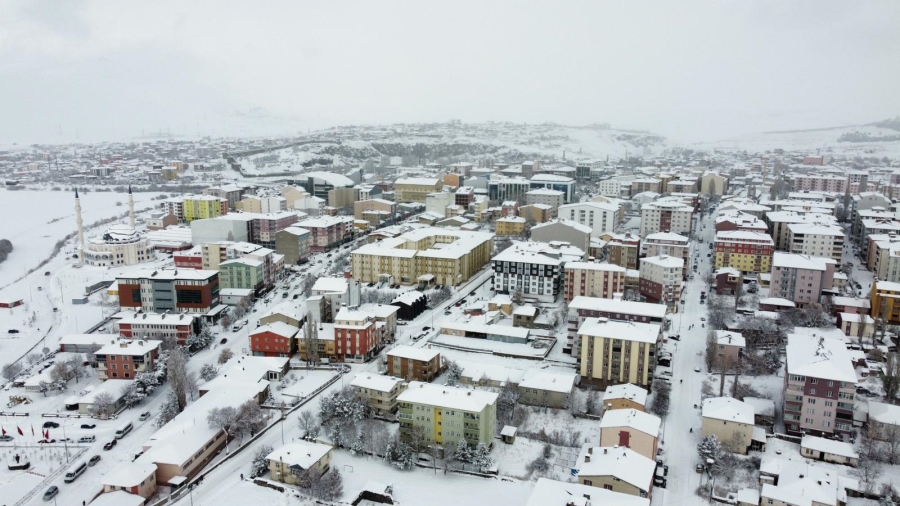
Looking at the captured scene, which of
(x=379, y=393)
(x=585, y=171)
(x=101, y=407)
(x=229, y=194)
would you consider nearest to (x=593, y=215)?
(x=379, y=393)

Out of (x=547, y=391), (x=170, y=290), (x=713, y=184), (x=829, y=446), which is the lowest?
(x=829, y=446)

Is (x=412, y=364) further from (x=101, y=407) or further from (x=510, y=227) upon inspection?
(x=510, y=227)

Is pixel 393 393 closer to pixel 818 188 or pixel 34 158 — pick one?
pixel 818 188

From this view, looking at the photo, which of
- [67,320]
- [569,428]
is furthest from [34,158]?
[569,428]

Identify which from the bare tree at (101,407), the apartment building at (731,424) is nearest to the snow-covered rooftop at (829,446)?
the apartment building at (731,424)

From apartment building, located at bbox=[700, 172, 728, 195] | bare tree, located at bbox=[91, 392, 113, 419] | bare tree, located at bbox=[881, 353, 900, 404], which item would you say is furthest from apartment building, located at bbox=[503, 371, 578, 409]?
apartment building, located at bbox=[700, 172, 728, 195]

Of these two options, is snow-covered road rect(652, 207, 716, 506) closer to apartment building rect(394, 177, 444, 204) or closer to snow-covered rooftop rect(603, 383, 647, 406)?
snow-covered rooftop rect(603, 383, 647, 406)
